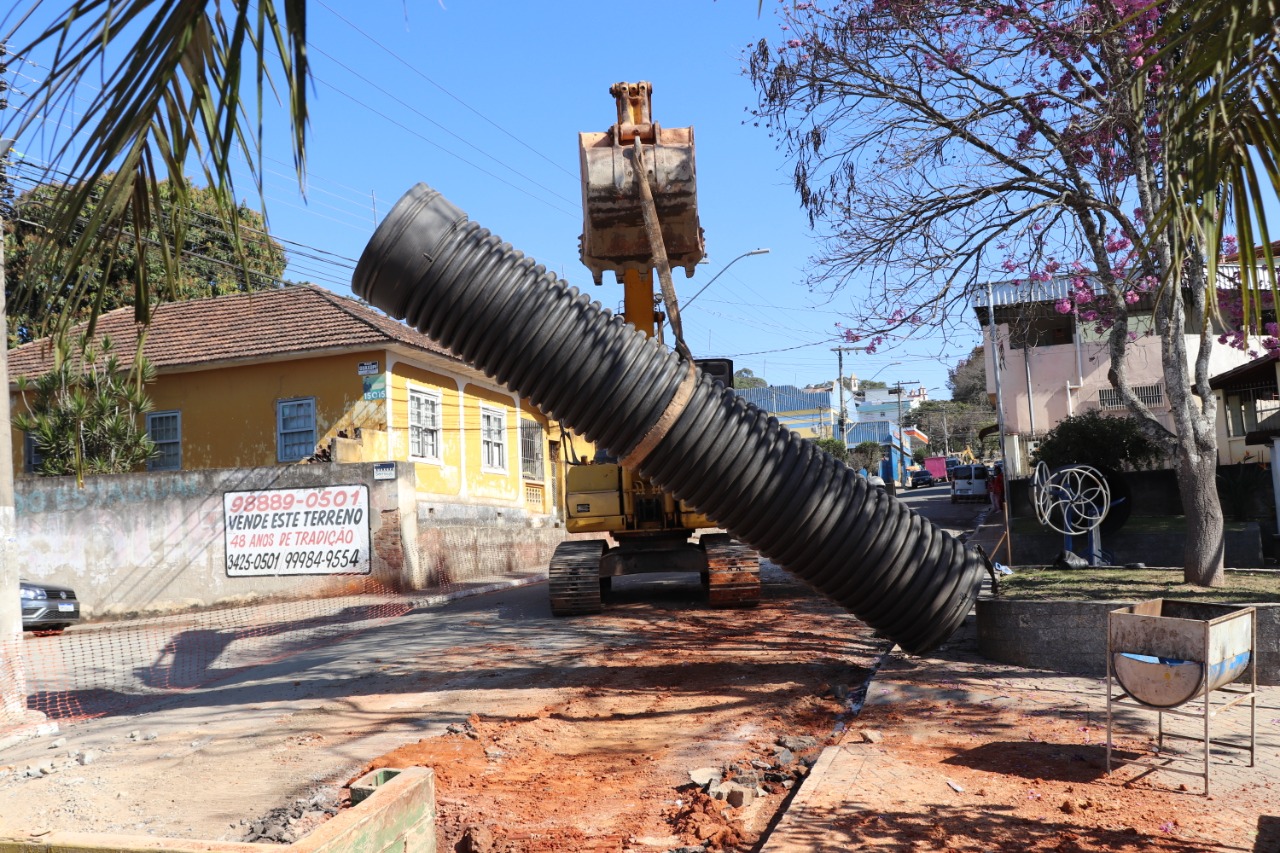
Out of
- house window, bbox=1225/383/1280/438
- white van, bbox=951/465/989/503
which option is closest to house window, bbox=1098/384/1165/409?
house window, bbox=1225/383/1280/438

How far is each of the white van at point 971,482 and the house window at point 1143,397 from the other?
21.3 ft

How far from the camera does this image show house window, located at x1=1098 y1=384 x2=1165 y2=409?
33.0 m

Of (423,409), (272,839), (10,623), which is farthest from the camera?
(423,409)

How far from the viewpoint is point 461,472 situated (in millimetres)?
23094

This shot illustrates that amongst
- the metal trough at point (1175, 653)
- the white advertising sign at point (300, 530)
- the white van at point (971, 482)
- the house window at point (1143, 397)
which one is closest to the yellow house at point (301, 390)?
the white advertising sign at point (300, 530)

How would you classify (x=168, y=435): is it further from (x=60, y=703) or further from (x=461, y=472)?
(x=60, y=703)

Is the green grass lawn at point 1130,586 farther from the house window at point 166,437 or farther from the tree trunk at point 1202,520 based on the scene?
the house window at point 166,437

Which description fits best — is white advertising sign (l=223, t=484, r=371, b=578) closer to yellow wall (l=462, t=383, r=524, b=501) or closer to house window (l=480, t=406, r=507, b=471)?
yellow wall (l=462, t=383, r=524, b=501)

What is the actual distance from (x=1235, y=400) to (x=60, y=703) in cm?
2936

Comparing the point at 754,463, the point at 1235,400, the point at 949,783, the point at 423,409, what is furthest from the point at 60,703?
the point at 1235,400

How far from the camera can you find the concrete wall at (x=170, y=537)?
1795 cm

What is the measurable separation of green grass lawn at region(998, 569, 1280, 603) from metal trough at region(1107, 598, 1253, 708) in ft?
9.16

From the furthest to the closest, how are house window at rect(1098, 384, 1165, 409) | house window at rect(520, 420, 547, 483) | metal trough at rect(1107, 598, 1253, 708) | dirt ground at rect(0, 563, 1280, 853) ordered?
1. house window at rect(1098, 384, 1165, 409)
2. house window at rect(520, 420, 547, 483)
3. metal trough at rect(1107, 598, 1253, 708)
4. dirt ground at rect(0, 563, 1280, 853)

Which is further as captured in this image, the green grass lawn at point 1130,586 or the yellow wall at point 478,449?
the yellow wall at point 478,449
